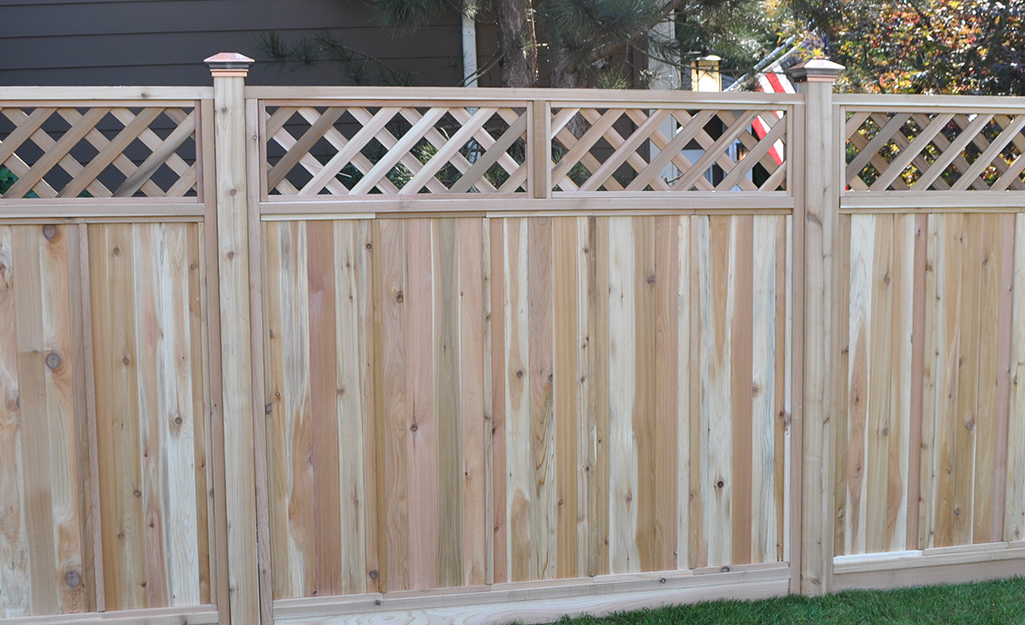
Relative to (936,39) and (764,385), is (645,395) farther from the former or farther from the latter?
(936,39)

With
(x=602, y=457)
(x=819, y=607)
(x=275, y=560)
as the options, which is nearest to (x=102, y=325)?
(x=275, y=560)

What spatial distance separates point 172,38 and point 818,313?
4.17 m

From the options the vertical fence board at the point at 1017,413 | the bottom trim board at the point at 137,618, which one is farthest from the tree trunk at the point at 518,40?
the bottom trim board at the point at 137,618

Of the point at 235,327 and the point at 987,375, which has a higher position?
the point at 235,327

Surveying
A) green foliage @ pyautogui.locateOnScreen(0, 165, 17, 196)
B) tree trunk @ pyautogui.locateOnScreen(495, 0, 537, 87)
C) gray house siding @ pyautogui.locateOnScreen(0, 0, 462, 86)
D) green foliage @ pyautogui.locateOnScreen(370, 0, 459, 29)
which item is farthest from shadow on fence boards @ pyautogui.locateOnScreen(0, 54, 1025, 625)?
gray house siding @ pyautogui.locateOnScreen(0, 0, 462, 86)

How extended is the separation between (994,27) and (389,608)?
17.1 ft

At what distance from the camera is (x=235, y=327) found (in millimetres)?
2686

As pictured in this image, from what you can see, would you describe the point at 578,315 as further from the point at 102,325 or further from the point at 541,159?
the point at 102,325

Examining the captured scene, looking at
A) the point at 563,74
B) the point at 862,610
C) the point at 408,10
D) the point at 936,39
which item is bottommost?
the point at 862,610

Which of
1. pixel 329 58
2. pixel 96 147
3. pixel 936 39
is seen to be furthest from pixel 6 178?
pixel 936 39

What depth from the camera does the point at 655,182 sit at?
9.62 ft

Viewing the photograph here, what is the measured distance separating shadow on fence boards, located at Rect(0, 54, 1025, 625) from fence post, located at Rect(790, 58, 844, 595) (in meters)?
0.01

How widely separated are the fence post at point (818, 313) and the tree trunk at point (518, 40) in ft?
6.24

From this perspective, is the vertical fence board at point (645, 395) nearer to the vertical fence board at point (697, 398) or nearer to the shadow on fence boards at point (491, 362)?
the shadow on fence boards at point (491, 362)
